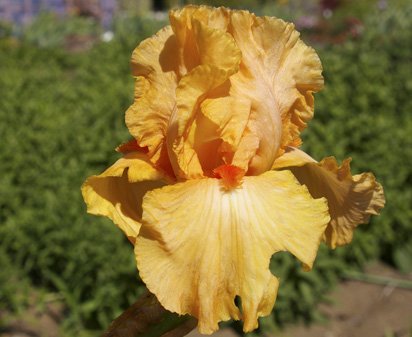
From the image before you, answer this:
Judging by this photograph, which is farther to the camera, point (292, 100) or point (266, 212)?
point (292, 100)

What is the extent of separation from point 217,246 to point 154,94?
0.26 metres

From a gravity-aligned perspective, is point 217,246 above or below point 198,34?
below

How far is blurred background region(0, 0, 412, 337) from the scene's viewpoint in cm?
288

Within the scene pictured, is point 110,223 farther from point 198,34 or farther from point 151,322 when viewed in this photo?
point 198,34

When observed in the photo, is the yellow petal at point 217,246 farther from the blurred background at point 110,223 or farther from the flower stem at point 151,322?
the blurred background at point 110,223

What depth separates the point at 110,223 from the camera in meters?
2.89

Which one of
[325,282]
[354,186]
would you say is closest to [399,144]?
[325,282]

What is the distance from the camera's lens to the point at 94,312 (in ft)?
9.52

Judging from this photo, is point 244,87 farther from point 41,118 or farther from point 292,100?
point 41,118

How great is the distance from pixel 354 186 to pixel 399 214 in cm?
298

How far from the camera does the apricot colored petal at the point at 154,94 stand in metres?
0.89

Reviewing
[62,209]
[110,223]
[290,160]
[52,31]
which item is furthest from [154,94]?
[52,31]

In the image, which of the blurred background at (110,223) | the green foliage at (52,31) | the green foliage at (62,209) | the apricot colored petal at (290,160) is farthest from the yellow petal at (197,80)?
the green foliage at (52,31)

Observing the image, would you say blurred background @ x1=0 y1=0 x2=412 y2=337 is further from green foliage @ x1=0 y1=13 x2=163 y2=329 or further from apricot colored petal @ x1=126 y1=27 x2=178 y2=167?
apricot colored petal @ x1=126 y1=27 x2=178 y2=167
